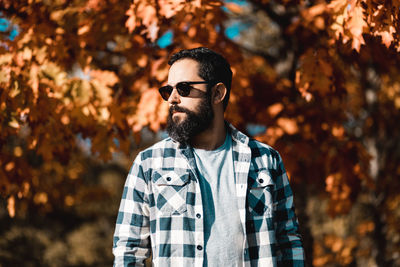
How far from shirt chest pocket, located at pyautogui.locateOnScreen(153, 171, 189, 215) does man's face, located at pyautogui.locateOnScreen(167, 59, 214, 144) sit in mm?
215

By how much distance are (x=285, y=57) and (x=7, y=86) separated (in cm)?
366

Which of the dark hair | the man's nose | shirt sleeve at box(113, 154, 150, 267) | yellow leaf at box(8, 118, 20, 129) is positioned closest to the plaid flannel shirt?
shirt sleeve at box(113, 154, 150, 267)

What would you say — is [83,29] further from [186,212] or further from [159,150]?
[186,212]

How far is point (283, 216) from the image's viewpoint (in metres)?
2.18

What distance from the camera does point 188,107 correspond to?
7.13 ft

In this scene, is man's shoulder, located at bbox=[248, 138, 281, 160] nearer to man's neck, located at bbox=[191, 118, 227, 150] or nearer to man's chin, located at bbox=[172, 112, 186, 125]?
man's neck, located at bbox=[191, 118, 227, 150]

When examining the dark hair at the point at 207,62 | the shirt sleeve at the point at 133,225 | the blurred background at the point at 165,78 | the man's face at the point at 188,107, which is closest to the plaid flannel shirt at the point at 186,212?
the shirt sleeve at the point at 133,225

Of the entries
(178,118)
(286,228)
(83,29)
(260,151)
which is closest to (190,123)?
(178,118)

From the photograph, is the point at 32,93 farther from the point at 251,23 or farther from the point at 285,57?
the point at 251,23

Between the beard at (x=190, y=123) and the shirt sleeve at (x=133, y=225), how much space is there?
261 millimetres

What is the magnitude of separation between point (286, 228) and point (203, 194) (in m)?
0.51

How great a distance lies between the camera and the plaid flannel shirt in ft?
6.34

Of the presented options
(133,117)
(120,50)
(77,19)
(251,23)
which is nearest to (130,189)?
(133,117)

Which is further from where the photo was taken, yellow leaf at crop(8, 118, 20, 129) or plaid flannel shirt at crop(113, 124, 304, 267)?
yellow leaf at crop(8, 118, 20, 129)
